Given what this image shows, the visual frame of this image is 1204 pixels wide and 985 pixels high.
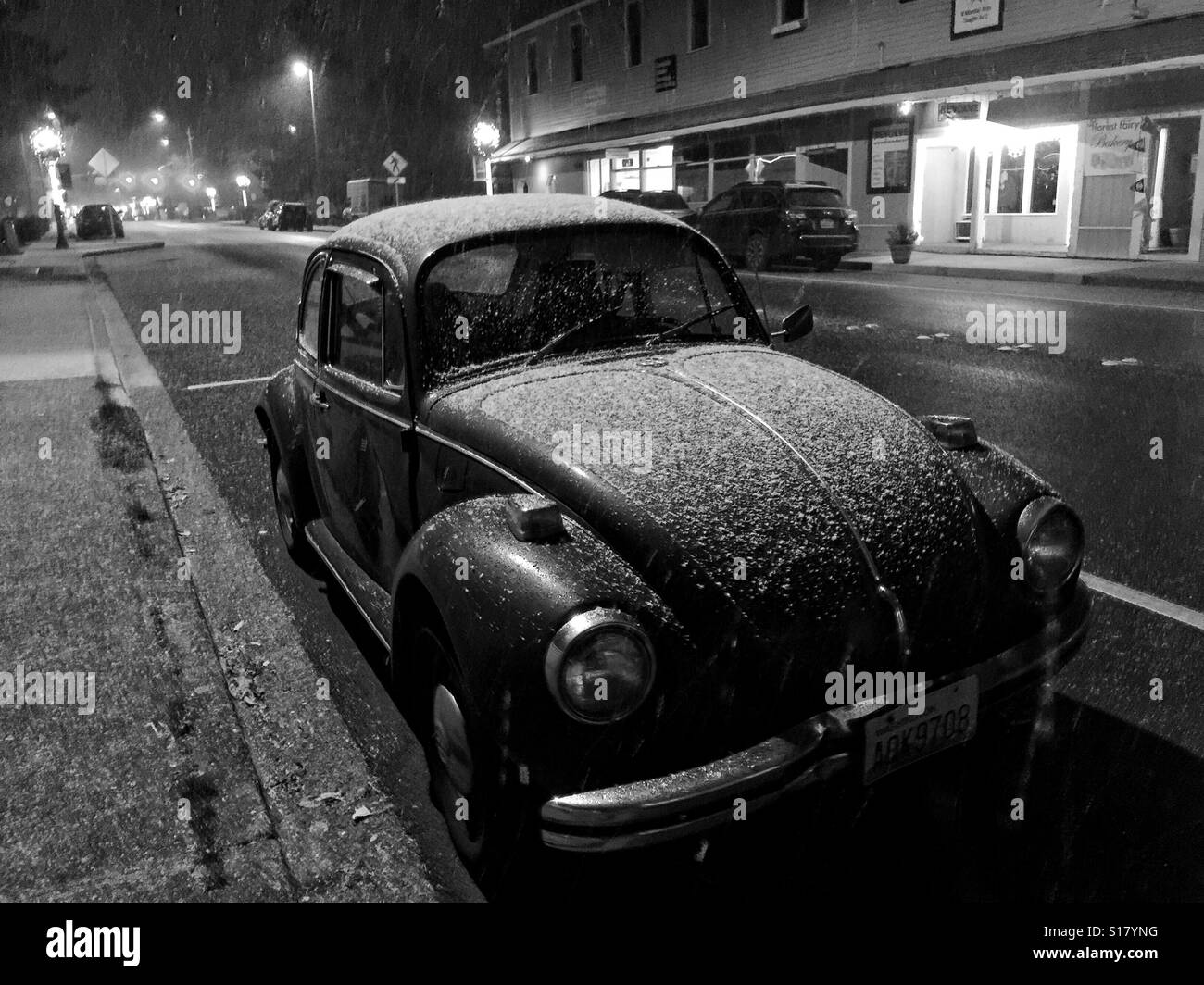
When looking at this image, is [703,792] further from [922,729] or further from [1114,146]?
[1114,146]

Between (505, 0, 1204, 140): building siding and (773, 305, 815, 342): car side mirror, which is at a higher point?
(505, 0, 1204, 140): building siding

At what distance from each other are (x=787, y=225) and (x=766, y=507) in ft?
63.4

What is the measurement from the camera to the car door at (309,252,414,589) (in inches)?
140

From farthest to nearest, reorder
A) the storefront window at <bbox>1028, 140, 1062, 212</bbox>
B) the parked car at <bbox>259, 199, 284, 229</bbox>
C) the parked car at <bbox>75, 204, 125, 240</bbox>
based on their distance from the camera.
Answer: the parked car at <bbox>259, 199, 284, 229</bbox> < the parked car at <bbox>75, 204, 125, 240</bbox> < the storefront window at <bbox>1028, 140, 1062, 212</bbox>

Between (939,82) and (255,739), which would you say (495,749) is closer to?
(255,739)

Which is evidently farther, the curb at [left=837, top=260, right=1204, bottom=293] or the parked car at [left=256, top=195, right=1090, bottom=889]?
the curb at [left=837, top=260, right=1204, bottom=293]

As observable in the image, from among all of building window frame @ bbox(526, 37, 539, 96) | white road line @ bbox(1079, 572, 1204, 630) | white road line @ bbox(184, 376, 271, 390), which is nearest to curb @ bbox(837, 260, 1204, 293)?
white road line @ bbox(1079, 572, 1204, 630)

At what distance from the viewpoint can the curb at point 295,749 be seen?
2848 millimetres

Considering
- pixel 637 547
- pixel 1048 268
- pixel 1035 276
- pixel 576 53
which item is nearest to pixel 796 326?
pixel 637 547

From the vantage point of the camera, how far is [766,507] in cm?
273

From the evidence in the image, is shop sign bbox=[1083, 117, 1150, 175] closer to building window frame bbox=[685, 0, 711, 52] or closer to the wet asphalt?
the wet asphalt

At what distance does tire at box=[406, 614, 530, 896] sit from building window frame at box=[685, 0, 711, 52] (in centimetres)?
3124
